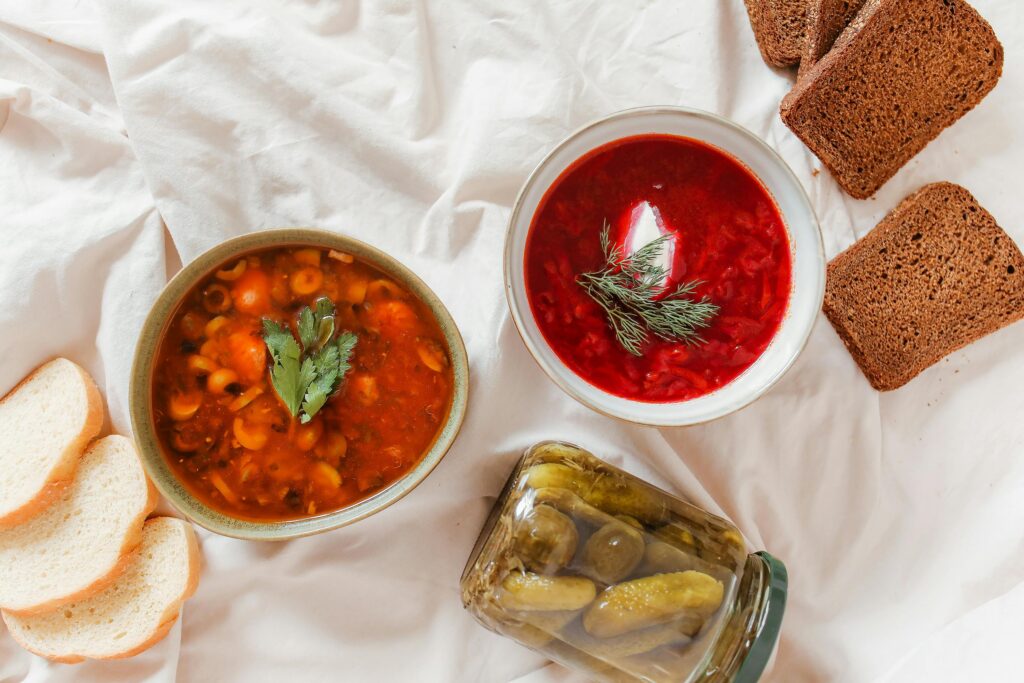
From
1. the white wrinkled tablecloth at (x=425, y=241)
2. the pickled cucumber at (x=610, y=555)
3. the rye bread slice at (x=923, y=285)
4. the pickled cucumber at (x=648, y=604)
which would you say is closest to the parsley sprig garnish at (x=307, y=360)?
the white wrinkled tablecloth at (x=425, y=241)

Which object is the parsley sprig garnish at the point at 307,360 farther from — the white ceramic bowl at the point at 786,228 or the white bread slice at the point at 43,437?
the white bread slice at the point at 43,437

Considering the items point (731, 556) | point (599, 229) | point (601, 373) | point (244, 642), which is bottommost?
point (244, 642)

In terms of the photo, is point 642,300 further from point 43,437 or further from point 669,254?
point 43,437

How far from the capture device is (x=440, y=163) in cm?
305

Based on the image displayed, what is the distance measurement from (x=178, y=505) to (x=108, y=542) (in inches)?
21.3

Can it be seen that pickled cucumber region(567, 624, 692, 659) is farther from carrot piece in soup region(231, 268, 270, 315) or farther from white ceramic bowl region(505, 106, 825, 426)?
carrot piece in soup region(231, 268, 270, 315)

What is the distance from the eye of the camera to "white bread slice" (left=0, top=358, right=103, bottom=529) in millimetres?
2973

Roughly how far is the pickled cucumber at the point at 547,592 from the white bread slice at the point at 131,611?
118 cm

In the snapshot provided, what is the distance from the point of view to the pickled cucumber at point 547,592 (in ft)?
8.17

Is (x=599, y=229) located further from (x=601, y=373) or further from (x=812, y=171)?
(x=812, y=171)

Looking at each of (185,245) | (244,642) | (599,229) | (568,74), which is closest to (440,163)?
(568,74)

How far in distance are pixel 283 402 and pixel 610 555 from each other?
1078 millimetres

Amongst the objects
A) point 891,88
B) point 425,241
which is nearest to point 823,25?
point 891,88

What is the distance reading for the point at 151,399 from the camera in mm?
2672
